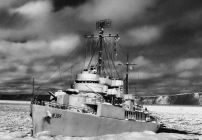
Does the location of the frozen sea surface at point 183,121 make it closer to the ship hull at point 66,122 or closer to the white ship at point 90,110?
the white ship at point 90,110

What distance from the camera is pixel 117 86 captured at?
3325cm

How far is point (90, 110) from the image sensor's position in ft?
87.9

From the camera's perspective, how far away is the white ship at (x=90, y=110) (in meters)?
23.9

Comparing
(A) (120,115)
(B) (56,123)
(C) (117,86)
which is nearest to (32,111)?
(B) (56,123)

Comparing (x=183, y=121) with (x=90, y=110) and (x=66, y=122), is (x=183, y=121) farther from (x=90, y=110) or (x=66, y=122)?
(x=66, y=122)

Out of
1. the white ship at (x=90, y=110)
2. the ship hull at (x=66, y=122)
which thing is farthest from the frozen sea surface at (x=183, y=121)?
the ship hull at (x=66, y=122)

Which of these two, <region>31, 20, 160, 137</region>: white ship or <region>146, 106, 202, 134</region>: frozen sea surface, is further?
<region>146, 106, 202, 134</region>: frozen sea surface

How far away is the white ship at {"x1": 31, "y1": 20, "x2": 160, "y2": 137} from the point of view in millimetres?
23938

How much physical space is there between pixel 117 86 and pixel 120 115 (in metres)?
5.90

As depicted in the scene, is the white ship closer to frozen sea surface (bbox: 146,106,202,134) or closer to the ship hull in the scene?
the ship hull

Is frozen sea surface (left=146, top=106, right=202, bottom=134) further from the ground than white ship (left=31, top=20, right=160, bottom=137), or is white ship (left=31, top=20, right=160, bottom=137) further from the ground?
white ship (left=31, top=20, right=160, bottom=137)

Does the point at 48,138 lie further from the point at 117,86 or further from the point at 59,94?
the point at 117,86

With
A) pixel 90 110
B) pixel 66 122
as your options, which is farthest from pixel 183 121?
pixel 66 122

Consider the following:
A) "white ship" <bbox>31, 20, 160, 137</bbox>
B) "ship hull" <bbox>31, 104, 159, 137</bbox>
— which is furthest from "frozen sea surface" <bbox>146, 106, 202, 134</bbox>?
"ship hull" <bbox>31, 104, 159, 137</bbox>
